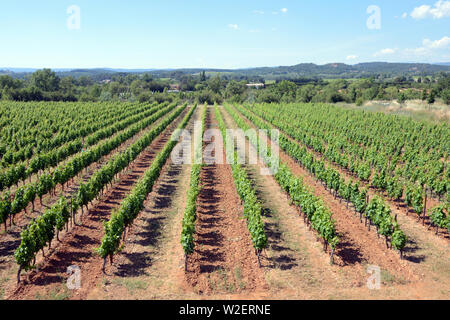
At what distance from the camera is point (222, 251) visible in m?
16.9

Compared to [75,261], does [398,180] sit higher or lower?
higher

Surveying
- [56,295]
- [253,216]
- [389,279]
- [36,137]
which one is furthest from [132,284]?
[36,137]

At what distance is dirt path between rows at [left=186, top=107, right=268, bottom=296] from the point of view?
14.1 m

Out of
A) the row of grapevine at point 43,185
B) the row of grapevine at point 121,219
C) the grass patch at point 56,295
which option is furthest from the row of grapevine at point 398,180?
the row of grapevine at point 43,185

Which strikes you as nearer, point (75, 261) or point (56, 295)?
point (56, 295)

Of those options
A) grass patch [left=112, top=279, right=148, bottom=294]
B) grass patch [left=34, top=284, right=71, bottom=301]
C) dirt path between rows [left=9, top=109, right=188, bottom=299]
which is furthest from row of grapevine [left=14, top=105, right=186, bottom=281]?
grass patch [left=112, top=279, right=148, bottom=294]

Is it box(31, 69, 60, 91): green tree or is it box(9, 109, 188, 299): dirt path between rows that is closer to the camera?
box(9, 109, 188, 299): dirt path between rows

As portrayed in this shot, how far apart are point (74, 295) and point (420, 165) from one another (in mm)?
31484

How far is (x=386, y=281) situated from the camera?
14.6 m

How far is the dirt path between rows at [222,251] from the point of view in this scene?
14133 mm

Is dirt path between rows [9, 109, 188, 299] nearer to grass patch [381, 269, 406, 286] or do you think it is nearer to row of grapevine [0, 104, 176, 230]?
row of grapevine [0, 104, 176, 230]

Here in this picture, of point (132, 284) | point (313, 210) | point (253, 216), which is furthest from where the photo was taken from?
point (313, 210)

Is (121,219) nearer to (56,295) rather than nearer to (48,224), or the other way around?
(48,224)

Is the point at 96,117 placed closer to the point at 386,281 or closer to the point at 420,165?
the point at 420,165
